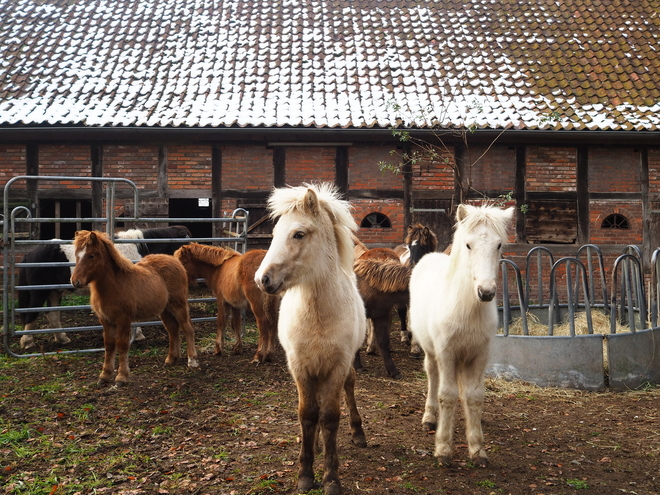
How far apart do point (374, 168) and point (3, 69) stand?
793 cm

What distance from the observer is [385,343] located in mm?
6602

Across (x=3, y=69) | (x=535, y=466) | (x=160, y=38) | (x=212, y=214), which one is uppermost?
(x=160, y=38)

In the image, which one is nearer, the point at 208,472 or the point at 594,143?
the point at 208,472

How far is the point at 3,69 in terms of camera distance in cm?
Result: 1176

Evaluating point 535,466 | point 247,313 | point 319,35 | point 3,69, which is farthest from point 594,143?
point 3,69

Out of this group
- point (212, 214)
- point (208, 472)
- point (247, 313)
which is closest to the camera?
point (208, 472)

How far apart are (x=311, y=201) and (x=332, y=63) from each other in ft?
30.6

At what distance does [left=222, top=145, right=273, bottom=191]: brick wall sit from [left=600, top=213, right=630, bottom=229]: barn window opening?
6.63m

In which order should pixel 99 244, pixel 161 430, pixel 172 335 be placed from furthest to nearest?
pixel 172 335
pixel 99 244
pixel 161 430

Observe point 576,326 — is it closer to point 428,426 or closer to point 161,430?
point 428,426

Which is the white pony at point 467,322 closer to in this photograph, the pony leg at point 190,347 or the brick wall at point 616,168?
the pony leg at point 190,347

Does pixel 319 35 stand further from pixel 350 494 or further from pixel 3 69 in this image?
pixel 350 494

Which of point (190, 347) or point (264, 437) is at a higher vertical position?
point (190, 347)

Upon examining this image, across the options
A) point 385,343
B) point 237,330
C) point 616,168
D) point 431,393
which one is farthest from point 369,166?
point 431,393
